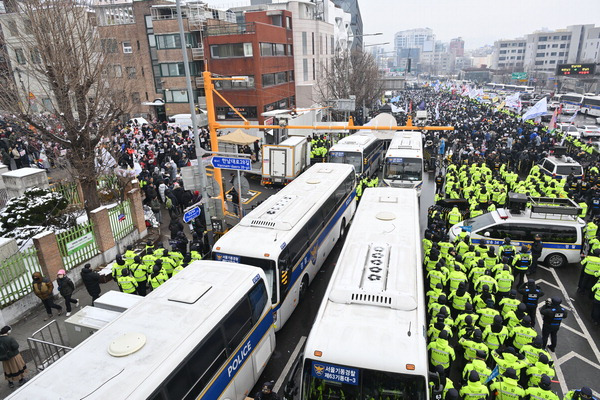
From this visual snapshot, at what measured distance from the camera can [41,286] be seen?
10.5m

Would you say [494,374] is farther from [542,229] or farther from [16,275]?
[16,275]

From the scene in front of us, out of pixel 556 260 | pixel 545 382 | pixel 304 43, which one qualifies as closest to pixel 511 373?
pixel 545 382

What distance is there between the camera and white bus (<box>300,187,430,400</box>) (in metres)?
5.74

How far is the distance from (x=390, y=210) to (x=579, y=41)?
143019mm

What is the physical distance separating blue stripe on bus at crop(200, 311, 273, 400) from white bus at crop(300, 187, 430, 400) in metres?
1.56

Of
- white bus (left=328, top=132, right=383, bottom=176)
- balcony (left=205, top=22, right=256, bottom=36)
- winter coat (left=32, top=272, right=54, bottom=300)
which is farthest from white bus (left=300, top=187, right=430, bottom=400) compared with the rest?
balcony (left=205, top=22, right=256, bottom=36)

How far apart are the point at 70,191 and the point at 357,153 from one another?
1401 centimetres

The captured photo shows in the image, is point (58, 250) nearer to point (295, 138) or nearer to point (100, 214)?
point (100, 214)

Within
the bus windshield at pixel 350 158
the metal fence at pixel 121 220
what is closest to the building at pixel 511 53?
the bus windshield at pixel 350 158

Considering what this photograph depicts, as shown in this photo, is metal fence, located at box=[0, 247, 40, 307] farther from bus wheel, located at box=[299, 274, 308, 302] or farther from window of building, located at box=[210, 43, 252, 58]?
window of building, located at box=[210, 43, 252, 58]

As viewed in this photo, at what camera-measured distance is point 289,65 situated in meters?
42.2

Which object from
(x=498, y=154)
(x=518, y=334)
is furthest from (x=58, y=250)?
(x=498, y=154)

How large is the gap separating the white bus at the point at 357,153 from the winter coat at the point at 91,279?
13.6m

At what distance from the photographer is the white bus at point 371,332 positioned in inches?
226
